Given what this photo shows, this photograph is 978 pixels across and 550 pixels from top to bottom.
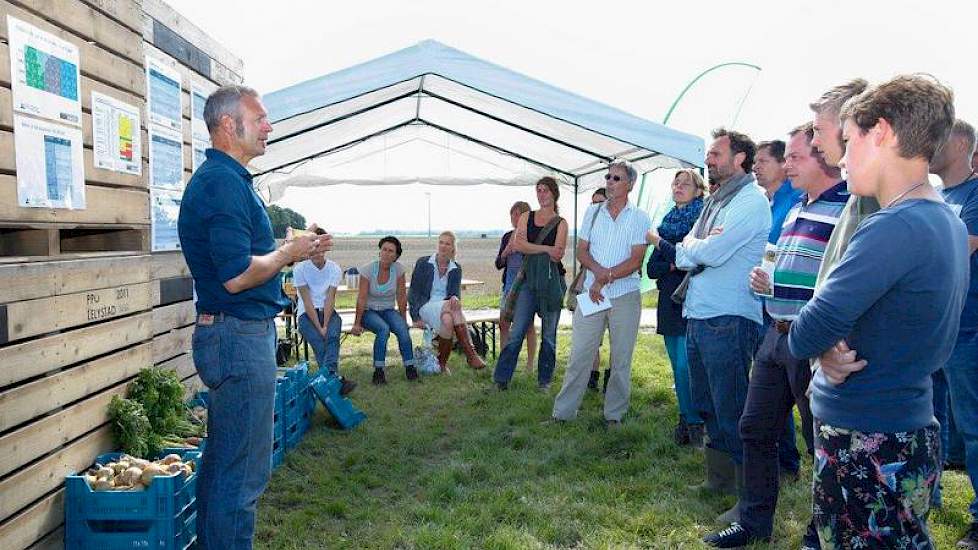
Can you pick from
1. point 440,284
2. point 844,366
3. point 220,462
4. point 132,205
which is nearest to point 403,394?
point 440,284

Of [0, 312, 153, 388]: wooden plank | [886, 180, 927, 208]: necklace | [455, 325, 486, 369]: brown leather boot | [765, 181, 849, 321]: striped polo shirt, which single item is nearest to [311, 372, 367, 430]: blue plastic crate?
[0, 312, 153, 388]: wooden plank

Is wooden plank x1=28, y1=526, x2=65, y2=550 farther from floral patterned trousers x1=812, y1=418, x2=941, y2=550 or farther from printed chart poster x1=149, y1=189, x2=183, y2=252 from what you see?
floral patterned trousers x1=812, y1=418, x2=941, y2=550

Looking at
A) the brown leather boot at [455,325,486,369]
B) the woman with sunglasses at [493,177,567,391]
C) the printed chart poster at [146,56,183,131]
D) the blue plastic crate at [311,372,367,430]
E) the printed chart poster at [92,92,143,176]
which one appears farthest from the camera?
the brown leather boot at [455,325,486,369]

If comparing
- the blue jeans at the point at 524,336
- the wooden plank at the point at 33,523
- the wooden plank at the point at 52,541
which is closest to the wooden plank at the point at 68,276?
the wooden plank at the point at 33,523

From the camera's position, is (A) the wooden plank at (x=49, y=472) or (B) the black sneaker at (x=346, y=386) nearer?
(A) the wooden plank at (x=49, y=472)

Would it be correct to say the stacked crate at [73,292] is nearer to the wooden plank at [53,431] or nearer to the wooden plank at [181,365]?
the wooden plank at [53,431]

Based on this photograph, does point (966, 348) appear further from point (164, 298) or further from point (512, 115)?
point (512, 115)

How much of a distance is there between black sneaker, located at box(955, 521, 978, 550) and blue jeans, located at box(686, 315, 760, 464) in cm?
103

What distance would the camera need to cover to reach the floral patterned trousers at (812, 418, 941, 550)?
196cm

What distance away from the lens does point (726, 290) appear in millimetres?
3818

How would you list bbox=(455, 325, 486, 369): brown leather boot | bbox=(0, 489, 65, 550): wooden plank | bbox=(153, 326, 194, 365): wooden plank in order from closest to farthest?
bbox=(0, 489, 65, 550): wooden plank
bbox=(153, 326, 194, 365): wooden plank
bbox=(455, 325, 486, 369): brown leather boot

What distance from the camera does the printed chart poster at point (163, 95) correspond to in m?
4.14

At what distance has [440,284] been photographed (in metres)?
8.44

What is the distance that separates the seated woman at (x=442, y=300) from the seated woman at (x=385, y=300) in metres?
0.33
